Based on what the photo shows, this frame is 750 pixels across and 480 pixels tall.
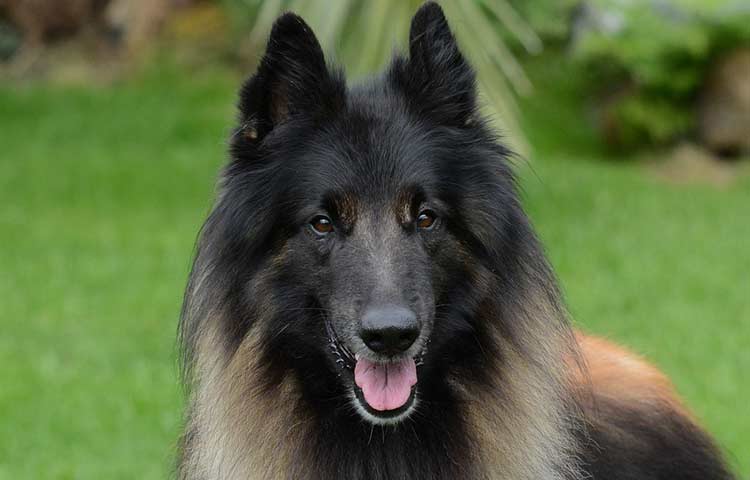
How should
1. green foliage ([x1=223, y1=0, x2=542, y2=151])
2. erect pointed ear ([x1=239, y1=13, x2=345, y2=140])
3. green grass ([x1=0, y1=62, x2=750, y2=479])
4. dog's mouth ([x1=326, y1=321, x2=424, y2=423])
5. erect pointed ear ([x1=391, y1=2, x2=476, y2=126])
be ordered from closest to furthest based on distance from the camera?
dog's mouth ([x1=326, y1=321, x2=424, y2=423]) < erect pointed ear ([x1=239, y1=13, x2=345, y2=140]) < erect pointed ear ([x1=391, y1=2, x2=476, y2=126]) < green grass ([x1=0, y1=62, x2=750, y2=479]) < green foliage ([x1=223, y1=0, x2=542, y2=151])

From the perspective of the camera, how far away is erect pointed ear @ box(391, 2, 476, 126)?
4332 millimetres

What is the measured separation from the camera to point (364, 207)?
408 cm

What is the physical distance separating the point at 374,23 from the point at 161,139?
6.07 m

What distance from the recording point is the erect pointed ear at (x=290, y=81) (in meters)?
4.21

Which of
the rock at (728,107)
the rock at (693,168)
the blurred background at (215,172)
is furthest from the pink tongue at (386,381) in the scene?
the rock at (728,107)

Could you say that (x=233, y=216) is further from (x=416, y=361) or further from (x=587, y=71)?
(x=587, y=71)

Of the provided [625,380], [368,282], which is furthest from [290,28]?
[625,380]

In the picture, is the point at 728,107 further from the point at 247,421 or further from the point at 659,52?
the point at 247,421

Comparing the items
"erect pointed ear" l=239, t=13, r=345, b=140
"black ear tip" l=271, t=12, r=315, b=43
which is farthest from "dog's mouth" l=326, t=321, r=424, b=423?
"black ear tip" l=271, t=12, r=315, b=43

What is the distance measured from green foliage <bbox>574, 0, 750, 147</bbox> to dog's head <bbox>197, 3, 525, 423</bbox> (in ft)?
37.3

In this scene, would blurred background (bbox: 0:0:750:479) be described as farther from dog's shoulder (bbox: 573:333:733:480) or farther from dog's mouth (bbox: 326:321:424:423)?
dog's mouth (bbox: 326:321:424:423)

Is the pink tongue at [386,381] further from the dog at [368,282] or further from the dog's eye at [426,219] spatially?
the dog's eye at [426,219]

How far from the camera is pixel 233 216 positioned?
4.18 meters

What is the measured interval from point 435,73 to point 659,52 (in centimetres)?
1158
